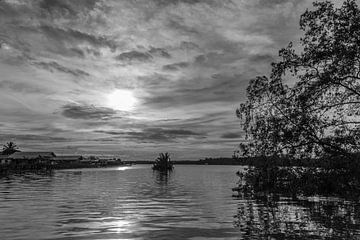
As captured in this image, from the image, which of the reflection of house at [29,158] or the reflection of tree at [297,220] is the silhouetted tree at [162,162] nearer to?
the reflection of house at [29,158]

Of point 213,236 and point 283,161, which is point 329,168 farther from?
point 213,236

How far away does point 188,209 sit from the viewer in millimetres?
32938

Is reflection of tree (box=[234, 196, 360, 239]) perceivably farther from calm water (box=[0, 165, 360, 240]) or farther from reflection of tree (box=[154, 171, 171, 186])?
reflection of tree (box=[154, 171, 171, 186])

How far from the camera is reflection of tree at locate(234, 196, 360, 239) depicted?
20.5 metres

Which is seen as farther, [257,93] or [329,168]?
[257,93]

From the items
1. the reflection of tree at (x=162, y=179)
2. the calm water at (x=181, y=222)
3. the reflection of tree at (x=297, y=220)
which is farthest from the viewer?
the reflection of tree at (x=162, y=179)

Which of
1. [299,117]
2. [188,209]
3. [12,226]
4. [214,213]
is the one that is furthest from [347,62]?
[12,226]

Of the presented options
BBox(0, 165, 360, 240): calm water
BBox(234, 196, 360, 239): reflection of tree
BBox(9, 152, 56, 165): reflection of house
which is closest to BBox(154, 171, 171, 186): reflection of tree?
BBox(234, 196, 360, 239): reflection of tree

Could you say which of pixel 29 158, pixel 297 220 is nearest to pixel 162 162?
pixel 29 158

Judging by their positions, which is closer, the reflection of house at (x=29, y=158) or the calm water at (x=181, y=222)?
the calm water at (x=181, y=222)

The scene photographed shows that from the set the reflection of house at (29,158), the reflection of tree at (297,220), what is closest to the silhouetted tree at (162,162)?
the reflection of house at (29,158)

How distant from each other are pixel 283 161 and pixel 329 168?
3580 mm

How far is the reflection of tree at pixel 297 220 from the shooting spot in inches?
807

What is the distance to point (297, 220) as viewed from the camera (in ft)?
85.3
